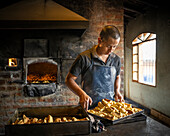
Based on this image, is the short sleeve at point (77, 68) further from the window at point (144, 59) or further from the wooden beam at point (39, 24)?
the window at point (144, 59)

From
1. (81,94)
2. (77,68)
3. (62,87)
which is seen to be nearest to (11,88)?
(62,87)

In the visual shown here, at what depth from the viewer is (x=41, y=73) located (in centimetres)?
428

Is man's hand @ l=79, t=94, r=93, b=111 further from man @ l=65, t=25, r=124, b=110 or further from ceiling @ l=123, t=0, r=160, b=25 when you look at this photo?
ceiling @ l=123, t=0, r=160, b=25

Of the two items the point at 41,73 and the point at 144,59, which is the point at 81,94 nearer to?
the point at 41,73

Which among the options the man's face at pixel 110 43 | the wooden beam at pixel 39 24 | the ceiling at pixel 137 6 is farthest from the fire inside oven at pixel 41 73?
the ceiling at pixel 137 6

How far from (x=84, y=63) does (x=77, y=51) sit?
5.02 feet

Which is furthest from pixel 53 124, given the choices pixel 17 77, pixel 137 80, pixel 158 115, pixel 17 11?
pixel 137 80

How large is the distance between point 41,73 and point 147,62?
398cm

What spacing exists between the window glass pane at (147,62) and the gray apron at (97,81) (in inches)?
153

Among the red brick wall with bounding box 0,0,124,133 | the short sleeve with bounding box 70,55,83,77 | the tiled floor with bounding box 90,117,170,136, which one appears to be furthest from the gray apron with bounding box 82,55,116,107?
the red brick wall with bounding box 0,0,124,133

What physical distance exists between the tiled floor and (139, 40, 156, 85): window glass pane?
454cm

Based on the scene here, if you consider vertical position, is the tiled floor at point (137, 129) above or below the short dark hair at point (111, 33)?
below

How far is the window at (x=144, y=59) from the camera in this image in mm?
5641

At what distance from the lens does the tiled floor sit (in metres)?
1.27
